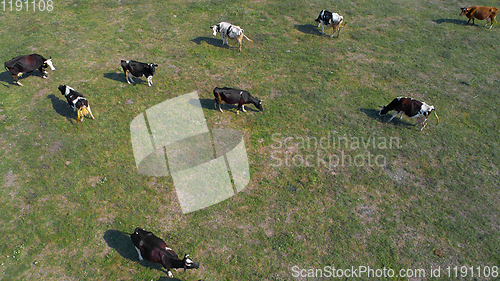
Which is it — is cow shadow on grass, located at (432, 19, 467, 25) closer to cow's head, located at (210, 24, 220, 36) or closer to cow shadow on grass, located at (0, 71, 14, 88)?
cow's head, located at (210, 24, 220, 36)

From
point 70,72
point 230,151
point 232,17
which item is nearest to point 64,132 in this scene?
point 70,72

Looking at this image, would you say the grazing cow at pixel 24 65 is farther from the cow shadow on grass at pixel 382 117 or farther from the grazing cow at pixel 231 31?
the cow shadow on grass at pixel 382 117

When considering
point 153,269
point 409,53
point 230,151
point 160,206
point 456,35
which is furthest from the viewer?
point 456,35

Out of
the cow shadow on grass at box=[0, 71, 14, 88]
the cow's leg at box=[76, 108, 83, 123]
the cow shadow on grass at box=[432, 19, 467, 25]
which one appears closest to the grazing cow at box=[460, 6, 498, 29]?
the cow shadow on grass at box=[432, 19, 467, 25]

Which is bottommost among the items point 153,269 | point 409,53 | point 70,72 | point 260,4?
point 153,269

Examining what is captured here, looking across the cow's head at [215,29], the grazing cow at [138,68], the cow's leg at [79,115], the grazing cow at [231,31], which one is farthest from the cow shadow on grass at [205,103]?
the cow's head at [215,29]

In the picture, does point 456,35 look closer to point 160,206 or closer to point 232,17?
point 232,17

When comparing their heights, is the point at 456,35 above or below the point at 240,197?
above
